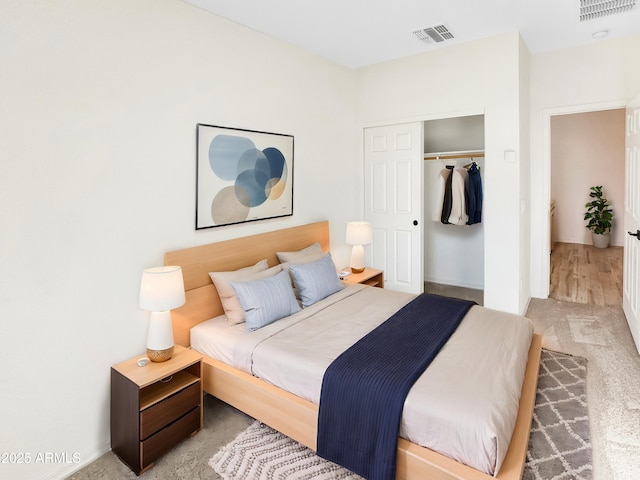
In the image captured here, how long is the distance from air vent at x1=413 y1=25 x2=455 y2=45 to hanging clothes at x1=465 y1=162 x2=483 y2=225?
1597 mm

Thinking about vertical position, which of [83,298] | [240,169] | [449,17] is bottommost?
[83,298]

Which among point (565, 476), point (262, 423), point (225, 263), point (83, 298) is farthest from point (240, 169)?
point (565, 476)

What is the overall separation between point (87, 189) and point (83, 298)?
1.91 feet

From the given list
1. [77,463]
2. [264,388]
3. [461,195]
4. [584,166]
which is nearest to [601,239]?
[584,166]

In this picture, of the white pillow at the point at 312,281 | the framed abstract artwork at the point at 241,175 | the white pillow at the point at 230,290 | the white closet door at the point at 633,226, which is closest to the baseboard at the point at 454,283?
the white closet door at the point at 633,226

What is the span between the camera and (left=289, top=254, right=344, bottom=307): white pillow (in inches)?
120

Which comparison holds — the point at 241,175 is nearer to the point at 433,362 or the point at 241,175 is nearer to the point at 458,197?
the point at 433,362

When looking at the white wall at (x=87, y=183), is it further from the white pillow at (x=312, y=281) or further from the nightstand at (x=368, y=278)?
the nightstand at (x=368, y=278)

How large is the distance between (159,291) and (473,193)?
3758 millimetres

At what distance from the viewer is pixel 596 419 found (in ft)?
7.81

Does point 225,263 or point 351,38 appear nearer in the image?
point 225,263

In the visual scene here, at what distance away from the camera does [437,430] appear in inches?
67.0

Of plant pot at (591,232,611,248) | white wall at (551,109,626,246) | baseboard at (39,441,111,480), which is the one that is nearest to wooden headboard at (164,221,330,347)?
baseboard at (39,441,111,480)

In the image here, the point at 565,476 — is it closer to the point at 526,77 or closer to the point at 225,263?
the point at 225,263
